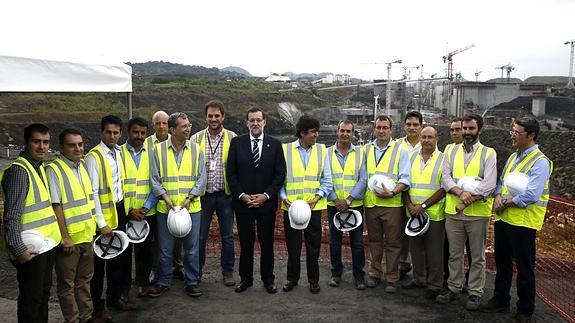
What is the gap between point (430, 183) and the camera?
17.4ft

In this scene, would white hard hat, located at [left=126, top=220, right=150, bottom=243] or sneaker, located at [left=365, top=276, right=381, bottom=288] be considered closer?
white hard hat, located at [left=126, top=220, right=150, bottom=243]

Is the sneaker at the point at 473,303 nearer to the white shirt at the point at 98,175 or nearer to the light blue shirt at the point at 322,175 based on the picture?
the light blue shirt at the point at 322,175

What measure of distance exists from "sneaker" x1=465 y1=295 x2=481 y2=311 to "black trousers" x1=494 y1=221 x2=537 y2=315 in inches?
13.9

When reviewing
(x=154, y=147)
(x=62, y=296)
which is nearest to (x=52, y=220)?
(x=62, y=296)

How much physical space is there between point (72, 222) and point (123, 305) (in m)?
1.38

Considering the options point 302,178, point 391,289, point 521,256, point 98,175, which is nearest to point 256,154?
point 302,178

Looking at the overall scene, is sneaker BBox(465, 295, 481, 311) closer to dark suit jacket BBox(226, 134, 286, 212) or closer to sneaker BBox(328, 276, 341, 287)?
sneaker BBox(328, 276, 341, 287)

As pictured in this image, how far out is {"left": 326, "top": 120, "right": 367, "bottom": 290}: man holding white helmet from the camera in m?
5.54

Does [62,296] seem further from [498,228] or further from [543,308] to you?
[543,308]

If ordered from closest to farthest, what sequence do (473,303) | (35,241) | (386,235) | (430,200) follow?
1. (35,241)
2. (473,303)
3. (430,200)
4. (386,235)

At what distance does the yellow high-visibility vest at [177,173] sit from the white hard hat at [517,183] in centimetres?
332

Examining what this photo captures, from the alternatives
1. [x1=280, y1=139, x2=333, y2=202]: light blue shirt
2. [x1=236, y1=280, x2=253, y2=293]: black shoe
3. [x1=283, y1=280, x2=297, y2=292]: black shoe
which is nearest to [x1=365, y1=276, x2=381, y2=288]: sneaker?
[x1=283, y1=280, x2=297, y2=292]: black shoe

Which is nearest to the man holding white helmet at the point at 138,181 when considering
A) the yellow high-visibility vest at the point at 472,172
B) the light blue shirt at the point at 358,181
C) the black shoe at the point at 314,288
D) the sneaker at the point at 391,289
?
the black shoe at the point at 314,288

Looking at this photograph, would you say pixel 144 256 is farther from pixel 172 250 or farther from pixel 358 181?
pixel 358 181
